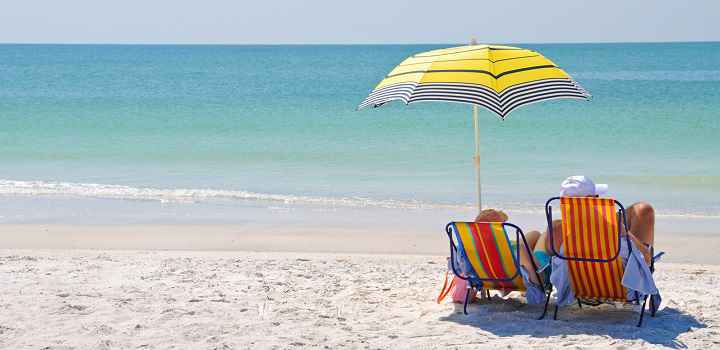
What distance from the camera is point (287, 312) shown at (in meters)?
5.46

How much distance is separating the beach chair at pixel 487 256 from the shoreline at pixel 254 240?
2.76 m

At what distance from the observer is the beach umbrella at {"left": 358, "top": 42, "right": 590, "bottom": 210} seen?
5.33 m

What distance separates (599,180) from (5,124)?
15681mm

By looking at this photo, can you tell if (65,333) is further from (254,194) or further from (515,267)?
(254,194)

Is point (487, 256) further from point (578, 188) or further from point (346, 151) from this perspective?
point (346, 151)

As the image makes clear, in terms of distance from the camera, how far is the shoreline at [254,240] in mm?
8312

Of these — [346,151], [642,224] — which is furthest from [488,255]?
[346,151]

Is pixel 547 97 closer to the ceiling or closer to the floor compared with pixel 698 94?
closer to the floor

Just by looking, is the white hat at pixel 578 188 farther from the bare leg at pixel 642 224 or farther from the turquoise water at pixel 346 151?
the turquoise water at pixel 346 151

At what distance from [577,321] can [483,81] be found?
4.68 ft

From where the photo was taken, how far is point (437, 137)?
19.3 m

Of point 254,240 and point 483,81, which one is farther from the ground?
point 483,81

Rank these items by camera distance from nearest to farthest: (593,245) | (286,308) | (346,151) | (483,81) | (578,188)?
1. (593,245)
2. (578,188)
3. (483,81)
4. (286,308)
5. (346,151)

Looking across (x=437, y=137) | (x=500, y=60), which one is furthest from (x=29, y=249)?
(x=437, y=137)
